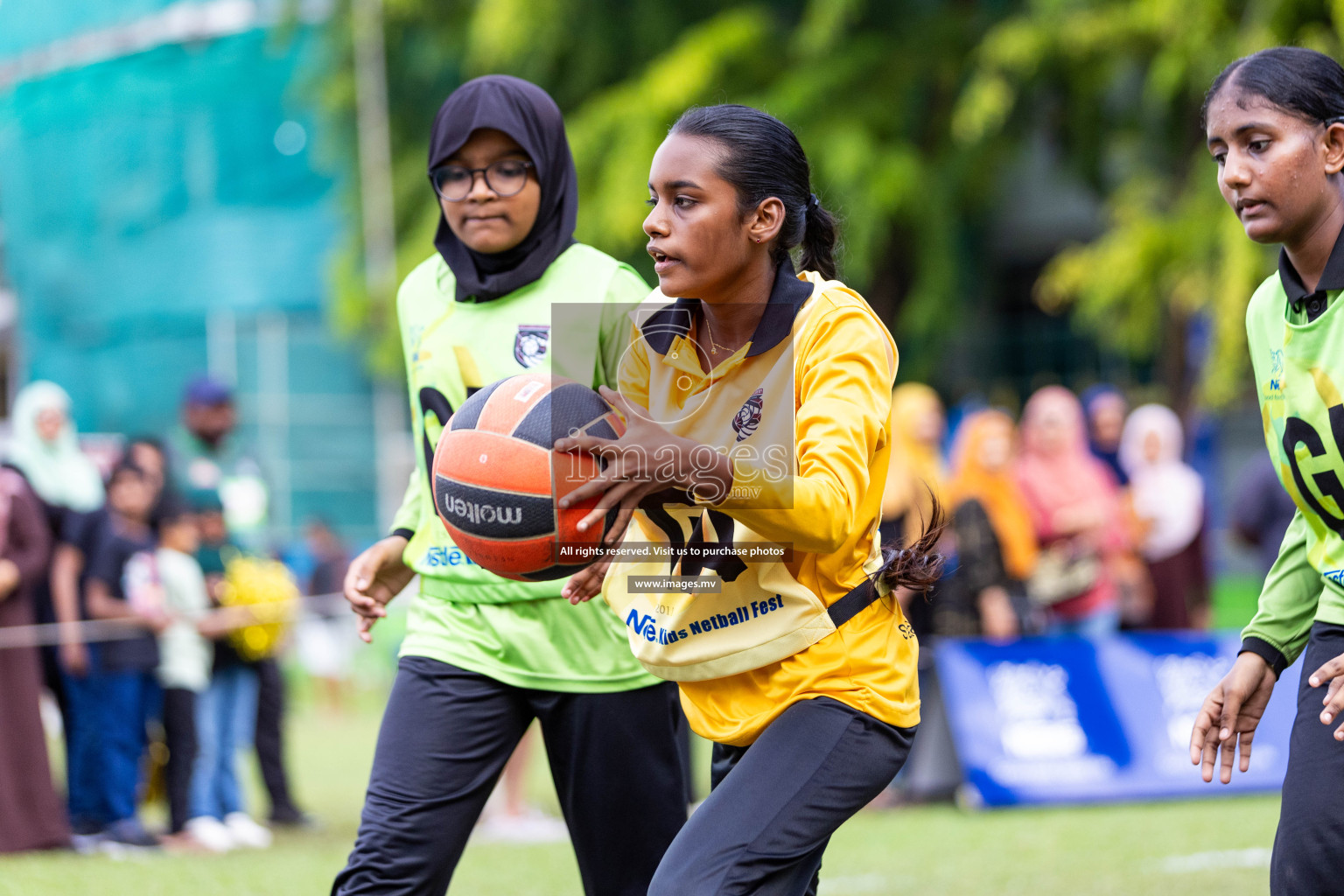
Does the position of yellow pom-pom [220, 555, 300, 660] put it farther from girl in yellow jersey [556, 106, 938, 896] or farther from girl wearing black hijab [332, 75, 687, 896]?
girl in yellow jersey [556, 106, 938, 896]

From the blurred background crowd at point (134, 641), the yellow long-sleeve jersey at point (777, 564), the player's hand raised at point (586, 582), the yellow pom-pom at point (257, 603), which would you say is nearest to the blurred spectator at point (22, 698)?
the blurred background crowd at point (134, 641)

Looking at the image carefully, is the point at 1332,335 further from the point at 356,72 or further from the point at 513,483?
the point at 356,72

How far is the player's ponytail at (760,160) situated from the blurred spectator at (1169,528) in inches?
294

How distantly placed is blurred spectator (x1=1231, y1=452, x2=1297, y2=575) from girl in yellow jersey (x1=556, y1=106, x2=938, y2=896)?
676cm

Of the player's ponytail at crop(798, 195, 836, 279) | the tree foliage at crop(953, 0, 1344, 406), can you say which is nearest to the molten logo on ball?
the player's ponytail at crop(798, 195, 836, 279)

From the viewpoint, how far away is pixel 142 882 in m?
7.07

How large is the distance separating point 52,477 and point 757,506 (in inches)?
290

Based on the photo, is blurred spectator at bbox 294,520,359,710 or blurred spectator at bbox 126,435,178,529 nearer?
blurred spectator at bbox 126,435,178,529

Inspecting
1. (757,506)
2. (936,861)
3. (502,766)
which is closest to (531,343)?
(502,766)

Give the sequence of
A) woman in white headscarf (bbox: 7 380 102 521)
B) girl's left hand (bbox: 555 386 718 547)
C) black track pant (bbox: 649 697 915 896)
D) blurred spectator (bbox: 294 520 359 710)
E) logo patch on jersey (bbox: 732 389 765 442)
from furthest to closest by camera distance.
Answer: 1. blurred spectator (bbox: 294 520 359 710)
2. woman in white headscarf (bbox: 7 380 102 521)
3. logo patch on jersey (bbox: 732 389 765 442)
4. black track pant (bbox: 649 697 915 896)
5. girl's left hand (bbox: 555 386 718 547)

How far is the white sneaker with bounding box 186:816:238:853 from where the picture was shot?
8.16 meters

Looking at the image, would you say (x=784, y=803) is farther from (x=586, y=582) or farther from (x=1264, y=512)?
(x=1264, y=512)

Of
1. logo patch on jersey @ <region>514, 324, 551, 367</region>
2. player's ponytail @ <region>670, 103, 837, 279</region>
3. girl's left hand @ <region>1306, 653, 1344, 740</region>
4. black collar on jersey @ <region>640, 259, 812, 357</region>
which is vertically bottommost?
girl's left hand @ <region>1306, 653, 1344, 740</region>

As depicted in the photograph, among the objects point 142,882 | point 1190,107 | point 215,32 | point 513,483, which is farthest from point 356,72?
point 513,483
